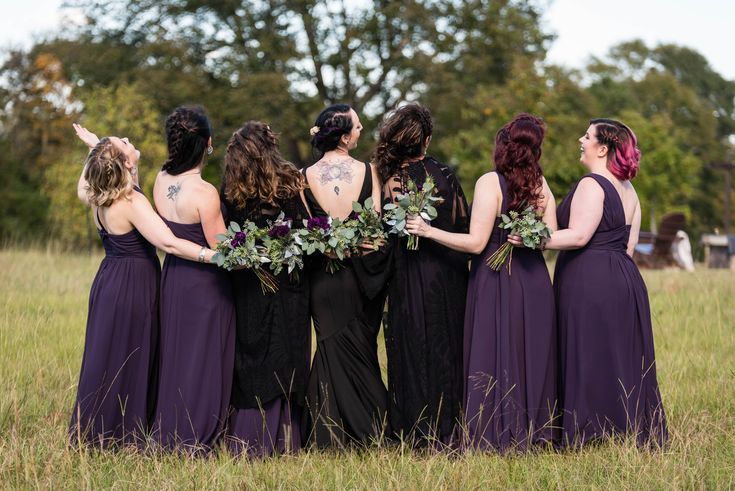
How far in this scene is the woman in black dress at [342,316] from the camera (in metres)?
5.66

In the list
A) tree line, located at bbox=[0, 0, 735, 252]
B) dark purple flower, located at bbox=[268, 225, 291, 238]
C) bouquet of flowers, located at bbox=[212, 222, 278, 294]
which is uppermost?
tree line, located at bbox=[0, 0, 735, 252]

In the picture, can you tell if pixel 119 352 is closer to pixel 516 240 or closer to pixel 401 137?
pixel 401 137

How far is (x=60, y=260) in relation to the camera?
46.4ft

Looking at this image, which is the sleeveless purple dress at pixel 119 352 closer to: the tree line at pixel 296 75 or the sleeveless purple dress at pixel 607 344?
the sleeveless purple dress at pixel 607 344

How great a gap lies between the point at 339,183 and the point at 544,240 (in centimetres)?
136

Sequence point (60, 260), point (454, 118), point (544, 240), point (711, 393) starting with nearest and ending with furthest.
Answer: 1. point (544, 240)
2. point (711, 393)
3. point (60, 260)
4. point (454, 118)

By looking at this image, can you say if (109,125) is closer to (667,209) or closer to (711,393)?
(711,393)

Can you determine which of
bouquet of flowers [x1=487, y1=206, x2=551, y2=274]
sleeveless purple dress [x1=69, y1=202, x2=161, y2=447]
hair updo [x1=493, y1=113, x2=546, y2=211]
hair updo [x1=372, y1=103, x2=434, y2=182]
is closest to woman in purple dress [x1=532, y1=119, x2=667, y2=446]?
bouquet of flowers [x1=487, y1=206, x2=551, y2=274]

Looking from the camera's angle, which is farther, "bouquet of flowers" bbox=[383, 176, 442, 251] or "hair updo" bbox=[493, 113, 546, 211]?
"hair updo" bbox=[493, 113, 546, 211]

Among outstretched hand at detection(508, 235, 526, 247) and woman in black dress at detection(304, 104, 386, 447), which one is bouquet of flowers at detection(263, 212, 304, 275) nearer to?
woman in black dress at detection(304, 104, 386, 447)

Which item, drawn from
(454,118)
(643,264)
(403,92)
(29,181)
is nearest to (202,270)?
(643,264)

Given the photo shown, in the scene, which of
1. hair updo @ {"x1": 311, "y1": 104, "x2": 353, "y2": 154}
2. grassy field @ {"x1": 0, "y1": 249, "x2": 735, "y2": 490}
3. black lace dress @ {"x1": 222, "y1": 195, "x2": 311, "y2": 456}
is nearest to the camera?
grassy field @ {"x1": 0, "y1": 249, "x2": 735, "y2": 490}

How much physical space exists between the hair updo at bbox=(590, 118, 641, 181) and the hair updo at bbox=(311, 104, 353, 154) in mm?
1619

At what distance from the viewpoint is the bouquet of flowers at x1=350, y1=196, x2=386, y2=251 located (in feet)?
17.8
